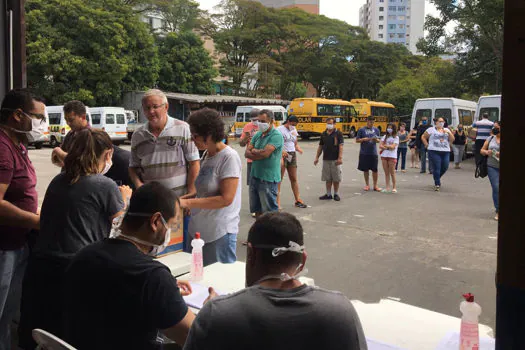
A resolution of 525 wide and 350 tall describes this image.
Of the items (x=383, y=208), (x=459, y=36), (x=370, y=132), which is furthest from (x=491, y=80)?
(x=383, y=208)

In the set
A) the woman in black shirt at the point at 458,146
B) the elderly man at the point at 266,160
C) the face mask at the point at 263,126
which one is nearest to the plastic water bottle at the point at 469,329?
the elderly man at the point at 266,160

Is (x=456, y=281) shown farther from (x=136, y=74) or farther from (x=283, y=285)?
(x=136, y=74)

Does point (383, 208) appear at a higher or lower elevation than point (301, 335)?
lower

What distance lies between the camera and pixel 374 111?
3953cm

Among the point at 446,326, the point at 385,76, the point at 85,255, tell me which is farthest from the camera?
the point at 385,76

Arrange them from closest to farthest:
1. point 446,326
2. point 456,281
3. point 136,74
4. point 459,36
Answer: point 446,326, point 456,281, point 459,36, point 136,74

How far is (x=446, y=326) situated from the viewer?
278cm

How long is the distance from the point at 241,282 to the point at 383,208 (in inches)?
279

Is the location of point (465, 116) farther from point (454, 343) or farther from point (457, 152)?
point (454, 343)

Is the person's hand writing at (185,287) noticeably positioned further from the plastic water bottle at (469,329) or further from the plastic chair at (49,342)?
the plastic water bottle at (469,329)

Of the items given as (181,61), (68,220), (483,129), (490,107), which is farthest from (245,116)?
(68,220)

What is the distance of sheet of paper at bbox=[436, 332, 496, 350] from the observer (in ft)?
8.27

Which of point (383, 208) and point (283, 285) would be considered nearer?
point (283, 285)

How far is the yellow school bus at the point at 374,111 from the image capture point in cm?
3844
